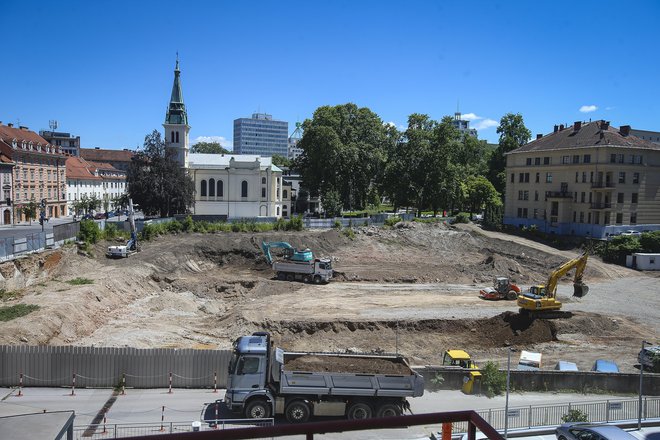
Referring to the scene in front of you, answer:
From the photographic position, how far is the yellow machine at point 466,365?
21188 millimetres

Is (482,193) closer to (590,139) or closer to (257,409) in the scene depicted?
(590,139)

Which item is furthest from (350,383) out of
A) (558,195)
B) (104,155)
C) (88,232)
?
(104,155)

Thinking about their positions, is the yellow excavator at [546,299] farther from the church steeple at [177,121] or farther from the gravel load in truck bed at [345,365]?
the church steeple at [177,121]

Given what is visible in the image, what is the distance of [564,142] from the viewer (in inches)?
2554

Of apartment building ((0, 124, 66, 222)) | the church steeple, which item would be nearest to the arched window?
the church steeple

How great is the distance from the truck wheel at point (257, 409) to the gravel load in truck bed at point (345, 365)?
4.83 ft

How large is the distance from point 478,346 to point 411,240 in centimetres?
3167

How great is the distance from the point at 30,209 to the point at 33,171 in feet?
24.2

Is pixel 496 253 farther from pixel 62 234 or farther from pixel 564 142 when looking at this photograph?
pixel 62 234

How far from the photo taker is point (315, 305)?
36.4 metres

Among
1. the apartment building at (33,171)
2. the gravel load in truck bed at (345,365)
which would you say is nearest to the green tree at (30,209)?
the apartment building at (33,171)

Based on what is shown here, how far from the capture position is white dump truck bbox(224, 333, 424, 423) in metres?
17.5

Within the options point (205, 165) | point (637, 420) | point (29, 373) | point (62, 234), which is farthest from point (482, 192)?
point (29, 373)

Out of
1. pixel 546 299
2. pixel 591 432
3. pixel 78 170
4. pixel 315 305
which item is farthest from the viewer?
pixel 78 170
